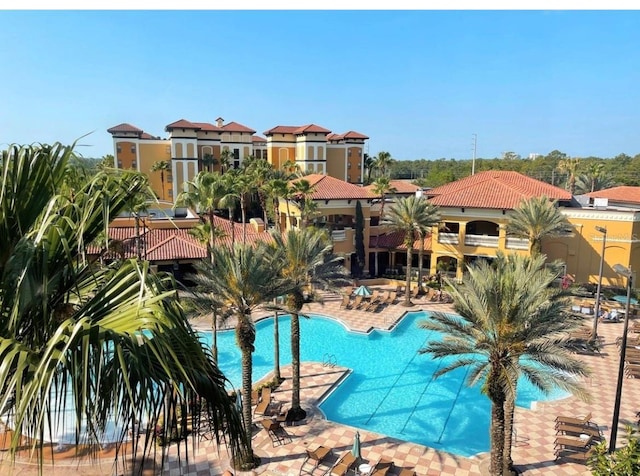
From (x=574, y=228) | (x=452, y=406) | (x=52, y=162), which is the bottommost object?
(x=452, y=406)

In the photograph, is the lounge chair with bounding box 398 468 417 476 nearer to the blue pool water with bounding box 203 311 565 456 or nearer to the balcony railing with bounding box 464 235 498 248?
the blue pool water with bounding box 203 311 565 456

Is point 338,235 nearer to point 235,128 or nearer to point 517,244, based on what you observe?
point 517,244

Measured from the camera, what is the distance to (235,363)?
22703 mm

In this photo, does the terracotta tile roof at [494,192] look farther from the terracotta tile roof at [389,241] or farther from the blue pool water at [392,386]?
the blue pool water at [392,386]

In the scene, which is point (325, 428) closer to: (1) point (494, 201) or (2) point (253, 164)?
(1) point (494, 201)

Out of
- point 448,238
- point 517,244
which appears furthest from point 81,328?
point 448,238

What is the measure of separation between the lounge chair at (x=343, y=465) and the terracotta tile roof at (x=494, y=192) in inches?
945

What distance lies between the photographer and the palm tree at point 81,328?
3.10 m

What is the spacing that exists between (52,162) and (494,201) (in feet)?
111

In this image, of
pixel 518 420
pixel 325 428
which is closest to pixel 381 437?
pixel 325 428

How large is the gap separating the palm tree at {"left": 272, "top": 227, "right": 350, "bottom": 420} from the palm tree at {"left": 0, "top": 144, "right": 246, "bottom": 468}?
41.1 ft

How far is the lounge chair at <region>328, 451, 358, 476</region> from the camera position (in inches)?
520

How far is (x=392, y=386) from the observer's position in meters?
20.5

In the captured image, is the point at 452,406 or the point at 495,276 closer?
the point at 495,276
